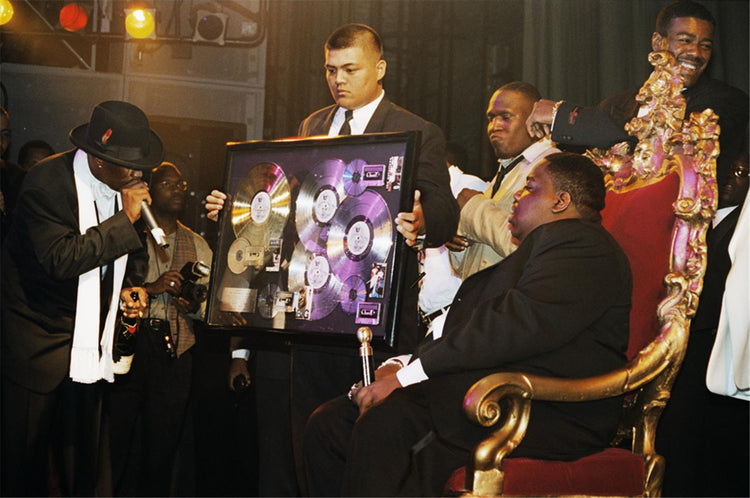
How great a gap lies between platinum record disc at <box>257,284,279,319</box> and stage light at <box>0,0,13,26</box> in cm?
477

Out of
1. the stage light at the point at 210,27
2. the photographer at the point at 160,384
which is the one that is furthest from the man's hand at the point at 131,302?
the stage light at the point at 210,27

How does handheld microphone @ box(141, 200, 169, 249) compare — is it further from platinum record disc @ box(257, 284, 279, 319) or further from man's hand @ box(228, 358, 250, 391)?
man's hand @ box(228, 358, 250, 391)

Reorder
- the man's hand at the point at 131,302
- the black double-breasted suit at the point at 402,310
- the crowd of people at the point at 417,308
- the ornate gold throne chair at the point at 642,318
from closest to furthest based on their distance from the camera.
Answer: the ornate gold throne chair at the point at 642,318 → the crowd of people at the point at 417,308 → the black double-breasted suit at the point at 402,310 → the man's hand at the point at 131,302

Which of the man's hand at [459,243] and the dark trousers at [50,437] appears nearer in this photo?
the dark trousers at [50,437]

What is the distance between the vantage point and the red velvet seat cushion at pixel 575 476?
2088 millimetres

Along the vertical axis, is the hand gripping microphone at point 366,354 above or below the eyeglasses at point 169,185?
below

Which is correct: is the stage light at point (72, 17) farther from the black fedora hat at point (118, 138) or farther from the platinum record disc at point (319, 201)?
the platinum record disc at point (319, 201)

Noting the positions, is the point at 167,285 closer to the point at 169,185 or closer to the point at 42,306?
the point at 169,185

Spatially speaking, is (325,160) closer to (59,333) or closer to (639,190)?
(639,190)

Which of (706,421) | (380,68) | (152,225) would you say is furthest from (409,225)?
(706,421)

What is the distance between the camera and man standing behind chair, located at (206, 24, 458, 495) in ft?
9.39

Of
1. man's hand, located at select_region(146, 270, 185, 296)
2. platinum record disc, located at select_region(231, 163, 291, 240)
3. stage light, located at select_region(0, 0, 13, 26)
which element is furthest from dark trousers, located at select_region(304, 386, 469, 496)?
stage light, located at select_region(0, 0, 13, 26)

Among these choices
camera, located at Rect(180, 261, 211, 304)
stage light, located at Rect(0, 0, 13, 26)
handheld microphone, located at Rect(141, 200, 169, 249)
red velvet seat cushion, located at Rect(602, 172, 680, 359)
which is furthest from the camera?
stage light, located at Rect(0, 0, 13, 26)

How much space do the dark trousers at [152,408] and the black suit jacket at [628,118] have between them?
2.51 meters
